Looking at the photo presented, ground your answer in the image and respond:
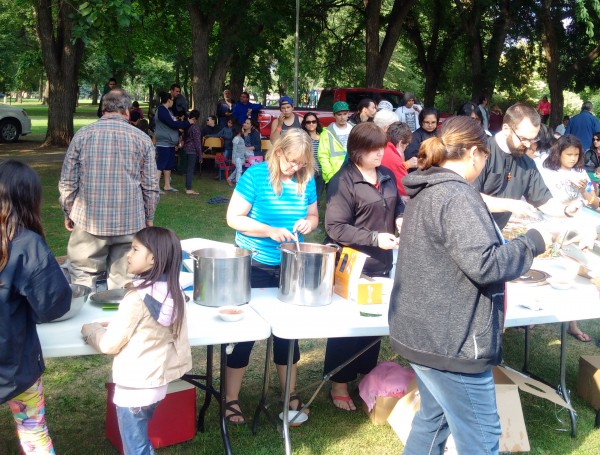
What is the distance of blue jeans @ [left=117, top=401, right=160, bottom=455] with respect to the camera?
8.60 ft

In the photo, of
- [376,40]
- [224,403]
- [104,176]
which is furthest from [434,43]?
[224,403]

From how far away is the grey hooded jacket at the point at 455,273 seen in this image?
2.22 meters

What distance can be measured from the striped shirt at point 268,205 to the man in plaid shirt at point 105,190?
2.99 feet

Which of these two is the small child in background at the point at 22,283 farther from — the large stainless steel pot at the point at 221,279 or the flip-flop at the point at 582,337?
the flip-flop at the point at 582,337

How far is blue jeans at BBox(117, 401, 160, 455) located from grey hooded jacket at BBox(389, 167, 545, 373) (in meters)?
1.11

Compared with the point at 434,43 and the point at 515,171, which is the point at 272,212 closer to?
the point at 515,171

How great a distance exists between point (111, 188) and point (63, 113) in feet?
39.8

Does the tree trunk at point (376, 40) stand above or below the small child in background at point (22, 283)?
above

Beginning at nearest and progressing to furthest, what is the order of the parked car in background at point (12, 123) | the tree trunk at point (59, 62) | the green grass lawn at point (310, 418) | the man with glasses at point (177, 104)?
the green grass lawn at point (310, 418)
the man with glasses at point (177, 104)
the tree trunk at point (59, 62)
the parked car in background at point (12, 123)

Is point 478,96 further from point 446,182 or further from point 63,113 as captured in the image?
point 446,182

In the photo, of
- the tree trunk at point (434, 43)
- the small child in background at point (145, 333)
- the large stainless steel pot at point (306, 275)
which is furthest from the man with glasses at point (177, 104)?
the tree trunk at point (434, 43)

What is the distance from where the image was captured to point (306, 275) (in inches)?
126

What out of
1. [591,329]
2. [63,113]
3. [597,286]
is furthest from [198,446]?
[63,113]

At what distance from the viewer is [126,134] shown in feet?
13.2
